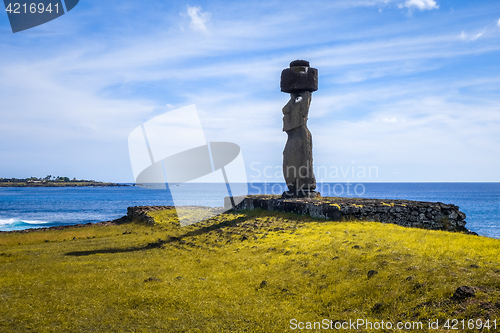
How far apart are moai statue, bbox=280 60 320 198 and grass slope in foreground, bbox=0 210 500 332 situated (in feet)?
21.5

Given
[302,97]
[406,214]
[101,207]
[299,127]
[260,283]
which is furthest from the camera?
[101,207]

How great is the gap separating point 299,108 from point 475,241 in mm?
12284

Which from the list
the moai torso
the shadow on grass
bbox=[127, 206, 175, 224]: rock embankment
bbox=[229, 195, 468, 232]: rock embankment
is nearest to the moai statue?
the moai torso

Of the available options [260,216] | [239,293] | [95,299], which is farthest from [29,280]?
A: [260,216]

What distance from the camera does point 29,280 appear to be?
10227 millimetres

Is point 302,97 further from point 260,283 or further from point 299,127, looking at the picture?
point 260,283

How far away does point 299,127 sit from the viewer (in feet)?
68.9

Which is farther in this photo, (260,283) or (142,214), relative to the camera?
(142,214)

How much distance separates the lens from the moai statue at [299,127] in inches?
803

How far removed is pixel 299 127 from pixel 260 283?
13.0 metres

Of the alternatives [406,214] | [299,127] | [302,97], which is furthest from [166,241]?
[302,97]

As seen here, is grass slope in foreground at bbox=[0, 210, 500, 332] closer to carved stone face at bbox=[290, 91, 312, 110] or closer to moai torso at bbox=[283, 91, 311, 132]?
moai torso at bbox=[283, 91, 311, 132]

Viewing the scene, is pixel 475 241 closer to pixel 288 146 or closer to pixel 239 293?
pixel 239 293

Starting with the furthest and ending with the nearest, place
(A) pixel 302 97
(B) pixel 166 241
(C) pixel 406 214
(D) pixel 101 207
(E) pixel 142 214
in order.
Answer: (D) pixel 101 207 < (E) pixel 142 214 < (A) pixel 302 97 < (B) pixel 166 241 < (C) pixel 406 214
